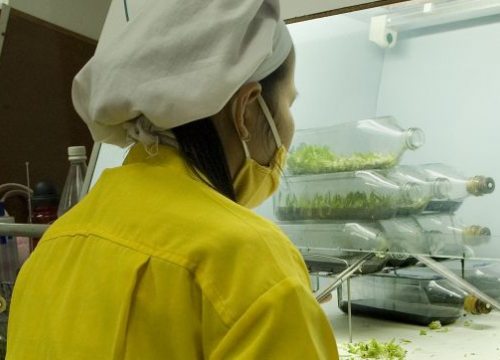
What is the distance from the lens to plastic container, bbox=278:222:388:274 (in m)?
1.19

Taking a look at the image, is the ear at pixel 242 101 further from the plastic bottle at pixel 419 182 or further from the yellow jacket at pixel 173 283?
the plastic bottle at pixel 419 182

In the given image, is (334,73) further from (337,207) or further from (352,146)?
(337,207)

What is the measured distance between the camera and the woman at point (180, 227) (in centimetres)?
55

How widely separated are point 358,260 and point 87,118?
25.5 inches

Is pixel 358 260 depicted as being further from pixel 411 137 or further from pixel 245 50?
pixel 245 50

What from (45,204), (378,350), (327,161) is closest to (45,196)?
(45,204)

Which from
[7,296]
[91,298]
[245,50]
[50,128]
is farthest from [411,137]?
[50,128]

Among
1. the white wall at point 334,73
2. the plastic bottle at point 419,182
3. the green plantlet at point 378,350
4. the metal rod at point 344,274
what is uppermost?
the white wall at point 334,73

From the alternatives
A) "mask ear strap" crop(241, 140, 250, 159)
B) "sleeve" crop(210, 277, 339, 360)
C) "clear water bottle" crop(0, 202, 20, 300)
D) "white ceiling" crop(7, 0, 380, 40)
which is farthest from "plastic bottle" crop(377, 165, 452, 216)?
"white ceiling" crop(7, 0, 380, 40)

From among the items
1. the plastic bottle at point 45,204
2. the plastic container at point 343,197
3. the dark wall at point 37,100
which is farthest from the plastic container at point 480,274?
the dark wall at point 37,100

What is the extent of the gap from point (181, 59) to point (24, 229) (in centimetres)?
79

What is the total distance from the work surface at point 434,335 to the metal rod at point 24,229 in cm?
60

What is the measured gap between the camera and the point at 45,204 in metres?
1.50

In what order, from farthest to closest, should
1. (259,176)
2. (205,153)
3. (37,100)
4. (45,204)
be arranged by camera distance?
(37,100) → (45,204) → (259,176) → (205,153)
